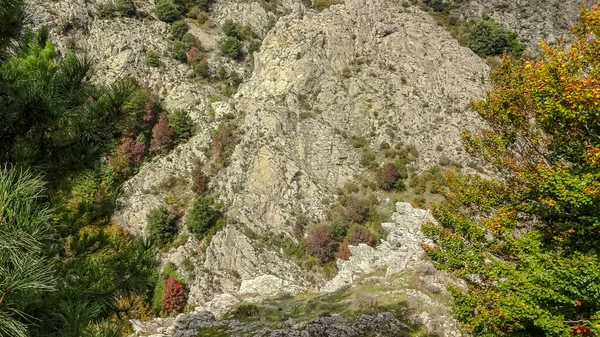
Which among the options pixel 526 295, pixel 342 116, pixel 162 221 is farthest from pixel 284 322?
pixel 342 116

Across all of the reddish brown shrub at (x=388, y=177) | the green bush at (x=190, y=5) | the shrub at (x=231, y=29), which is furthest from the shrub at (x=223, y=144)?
the green bush at (x=190, y=5)

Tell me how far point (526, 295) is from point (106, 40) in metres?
46.2

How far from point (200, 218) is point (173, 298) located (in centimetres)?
678

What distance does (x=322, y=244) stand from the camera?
89.7ft

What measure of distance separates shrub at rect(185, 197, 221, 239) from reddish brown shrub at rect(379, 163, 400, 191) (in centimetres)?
1466

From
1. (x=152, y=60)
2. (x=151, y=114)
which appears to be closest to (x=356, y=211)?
(x=151, y=114)

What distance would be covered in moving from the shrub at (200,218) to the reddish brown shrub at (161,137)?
938 centimetres

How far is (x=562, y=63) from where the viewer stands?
8.81 meters

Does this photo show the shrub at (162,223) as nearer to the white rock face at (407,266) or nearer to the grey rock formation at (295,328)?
the grey rock formation at (295,328)

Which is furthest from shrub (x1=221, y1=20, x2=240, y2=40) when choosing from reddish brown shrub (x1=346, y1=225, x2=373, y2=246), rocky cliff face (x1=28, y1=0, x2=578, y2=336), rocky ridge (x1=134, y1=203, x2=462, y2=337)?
rocky ridge (x1=134, y1=203, x2=462, y2=337)

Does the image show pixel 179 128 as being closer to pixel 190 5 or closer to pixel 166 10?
pixel 166 10

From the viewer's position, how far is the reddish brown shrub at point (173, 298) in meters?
23.7

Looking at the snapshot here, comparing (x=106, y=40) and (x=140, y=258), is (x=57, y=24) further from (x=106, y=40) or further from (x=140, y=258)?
(x=140, y=258)

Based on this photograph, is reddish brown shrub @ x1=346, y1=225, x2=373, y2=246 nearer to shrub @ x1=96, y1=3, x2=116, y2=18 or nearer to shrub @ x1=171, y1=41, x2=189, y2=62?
shrub @ x1=171, y1=41, x2=189, y2=62
